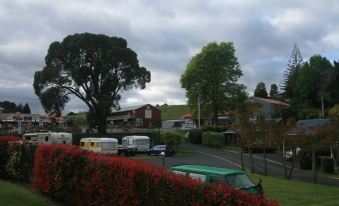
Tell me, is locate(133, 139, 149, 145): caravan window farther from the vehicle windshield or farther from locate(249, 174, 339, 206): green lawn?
the vehicle windshield

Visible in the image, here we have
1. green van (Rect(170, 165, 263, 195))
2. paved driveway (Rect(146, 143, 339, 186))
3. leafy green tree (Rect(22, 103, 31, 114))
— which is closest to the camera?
green van (Rect(170, 165, 263, 195))

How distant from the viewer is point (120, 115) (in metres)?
132

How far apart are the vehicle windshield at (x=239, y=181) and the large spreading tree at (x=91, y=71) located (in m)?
64.3

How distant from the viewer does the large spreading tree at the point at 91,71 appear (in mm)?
78812

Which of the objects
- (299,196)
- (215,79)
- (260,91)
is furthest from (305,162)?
(260,91)

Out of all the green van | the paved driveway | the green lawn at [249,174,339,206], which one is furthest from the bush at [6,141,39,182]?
the paved driveway

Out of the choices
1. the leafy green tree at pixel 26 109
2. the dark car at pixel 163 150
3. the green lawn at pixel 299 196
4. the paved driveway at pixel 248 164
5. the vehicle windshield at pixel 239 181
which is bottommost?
the paved driveway at pixel 248 164

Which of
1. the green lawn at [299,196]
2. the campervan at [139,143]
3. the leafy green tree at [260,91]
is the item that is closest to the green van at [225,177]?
the green lawn at [299,196]

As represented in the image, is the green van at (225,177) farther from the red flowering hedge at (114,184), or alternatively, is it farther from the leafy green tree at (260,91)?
the leafy green tree at (260,91)

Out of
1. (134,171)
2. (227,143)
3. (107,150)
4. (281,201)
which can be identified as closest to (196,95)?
(227,143)

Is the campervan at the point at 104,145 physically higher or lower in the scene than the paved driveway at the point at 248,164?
higher

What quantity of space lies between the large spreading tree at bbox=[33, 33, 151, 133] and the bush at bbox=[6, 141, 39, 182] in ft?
199

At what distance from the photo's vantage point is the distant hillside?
A: 16899 cm

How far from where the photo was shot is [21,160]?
683 inches
